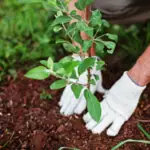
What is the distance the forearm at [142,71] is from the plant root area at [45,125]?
21 cm

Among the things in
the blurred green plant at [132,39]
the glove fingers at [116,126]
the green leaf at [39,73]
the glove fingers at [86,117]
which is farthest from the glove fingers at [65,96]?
the green leaf at [39,73]

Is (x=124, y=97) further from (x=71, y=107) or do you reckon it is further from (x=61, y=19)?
(x=61, y=19)

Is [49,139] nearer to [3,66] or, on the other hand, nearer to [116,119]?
[116,119]

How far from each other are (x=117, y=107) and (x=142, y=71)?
A: 206 mm

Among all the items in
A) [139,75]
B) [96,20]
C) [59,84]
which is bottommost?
[139,75]

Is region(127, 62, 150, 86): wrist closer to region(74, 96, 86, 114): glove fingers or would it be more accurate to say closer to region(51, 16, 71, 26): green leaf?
region(74, 96, 86, 114): glove fingers

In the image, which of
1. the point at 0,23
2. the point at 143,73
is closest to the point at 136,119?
the point at 143,73

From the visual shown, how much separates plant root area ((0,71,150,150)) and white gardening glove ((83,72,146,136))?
0.03m

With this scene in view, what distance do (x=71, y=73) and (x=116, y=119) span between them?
49cm

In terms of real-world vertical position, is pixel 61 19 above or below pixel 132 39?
above

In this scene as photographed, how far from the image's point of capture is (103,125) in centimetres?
169

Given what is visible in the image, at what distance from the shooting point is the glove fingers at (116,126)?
5.48 feet

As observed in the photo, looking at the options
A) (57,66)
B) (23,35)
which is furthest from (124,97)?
(23,35)

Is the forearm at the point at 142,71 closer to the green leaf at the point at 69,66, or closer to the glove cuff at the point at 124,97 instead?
the glove cuff at the point at 124,97
